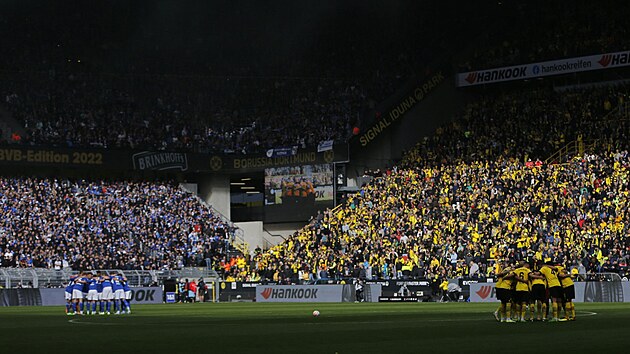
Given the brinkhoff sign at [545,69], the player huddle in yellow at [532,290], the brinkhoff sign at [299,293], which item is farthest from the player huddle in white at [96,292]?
the brinkhoff sign at [545,69]

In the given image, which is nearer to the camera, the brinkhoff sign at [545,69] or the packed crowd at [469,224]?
the packed crowd at [469,224]

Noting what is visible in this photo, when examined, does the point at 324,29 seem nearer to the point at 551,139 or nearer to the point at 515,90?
the point at 515,90

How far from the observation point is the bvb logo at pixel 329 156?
73.2 meters

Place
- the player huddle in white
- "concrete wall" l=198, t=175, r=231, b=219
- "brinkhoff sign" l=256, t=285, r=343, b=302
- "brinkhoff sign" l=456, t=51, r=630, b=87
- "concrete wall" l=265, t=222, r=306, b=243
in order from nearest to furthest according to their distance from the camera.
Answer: the player huddle in white, "brinkhoff sign" l=256, t=285, r=343, b=302, "brinkhoff sign" l=456, t=51, r=630, b=87, "concrete wall" l=265, t=222, r=306, b=243, "concrete wall" l=198, t=175, r=231, b=219

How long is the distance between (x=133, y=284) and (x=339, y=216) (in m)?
14.3

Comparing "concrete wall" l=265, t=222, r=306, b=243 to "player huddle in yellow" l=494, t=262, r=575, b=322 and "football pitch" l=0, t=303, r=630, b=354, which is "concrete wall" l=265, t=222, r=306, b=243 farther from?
"player huddle in yellow" l=494, t=262, r=575, b=322

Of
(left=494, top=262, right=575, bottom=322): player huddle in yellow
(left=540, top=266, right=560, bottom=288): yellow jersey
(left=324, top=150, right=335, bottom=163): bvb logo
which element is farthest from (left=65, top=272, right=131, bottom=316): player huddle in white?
(left=324, top=150, right=335, bottom=163): bvb logo

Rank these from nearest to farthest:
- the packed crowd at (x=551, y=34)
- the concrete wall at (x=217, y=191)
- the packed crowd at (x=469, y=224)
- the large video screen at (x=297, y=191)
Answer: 1. the packed crowd at (x=469, y=224)
2. the packed crowd at (x=551, y=34)
3. the large video screen at (x=297, y=191)
4. the concrete wall at (x=217, y=191)

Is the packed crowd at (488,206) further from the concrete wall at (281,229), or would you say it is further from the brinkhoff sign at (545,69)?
the concrete wall at (281,229)

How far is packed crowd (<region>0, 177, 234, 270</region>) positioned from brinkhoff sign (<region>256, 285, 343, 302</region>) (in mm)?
8805

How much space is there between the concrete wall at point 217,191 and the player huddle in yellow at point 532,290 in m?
50.8

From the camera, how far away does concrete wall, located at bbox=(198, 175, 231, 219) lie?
79.5 metres

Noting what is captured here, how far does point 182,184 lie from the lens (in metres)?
78.1

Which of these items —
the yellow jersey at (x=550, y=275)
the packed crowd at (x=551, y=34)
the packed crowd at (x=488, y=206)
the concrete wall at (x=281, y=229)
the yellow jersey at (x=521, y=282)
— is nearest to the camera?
the yellow jersey at (x=521, y=282)
